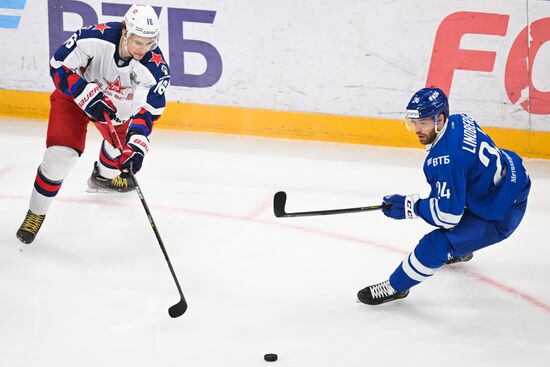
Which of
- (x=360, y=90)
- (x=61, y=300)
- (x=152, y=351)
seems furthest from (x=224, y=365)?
(x=360, y=90)

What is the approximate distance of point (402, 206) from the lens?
A: 301 centimetres

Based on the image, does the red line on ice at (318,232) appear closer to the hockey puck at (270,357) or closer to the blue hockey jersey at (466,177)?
the blue hockey jersey at (466,177)

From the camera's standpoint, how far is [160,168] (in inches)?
190

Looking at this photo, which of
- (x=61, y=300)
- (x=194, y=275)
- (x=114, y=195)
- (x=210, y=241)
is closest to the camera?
(x=61, y=300)

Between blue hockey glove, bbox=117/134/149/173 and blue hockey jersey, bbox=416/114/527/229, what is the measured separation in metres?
1.20

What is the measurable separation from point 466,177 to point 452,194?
0.15 meters

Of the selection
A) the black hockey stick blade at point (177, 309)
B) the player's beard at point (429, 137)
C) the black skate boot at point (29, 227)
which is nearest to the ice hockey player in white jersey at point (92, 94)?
the black skate boot at point (29, 227)

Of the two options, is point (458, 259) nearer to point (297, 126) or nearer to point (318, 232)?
point (318, 232)

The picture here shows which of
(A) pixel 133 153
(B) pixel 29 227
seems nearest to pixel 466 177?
(A) pixel 133 153

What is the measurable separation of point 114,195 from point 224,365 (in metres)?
1.90

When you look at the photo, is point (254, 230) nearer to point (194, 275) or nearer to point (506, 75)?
point (194, 275)

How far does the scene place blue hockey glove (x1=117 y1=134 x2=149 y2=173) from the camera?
3.45 m

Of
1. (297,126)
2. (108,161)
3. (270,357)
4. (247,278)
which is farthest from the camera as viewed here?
(297,126)

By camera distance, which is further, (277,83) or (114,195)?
(277,83)
